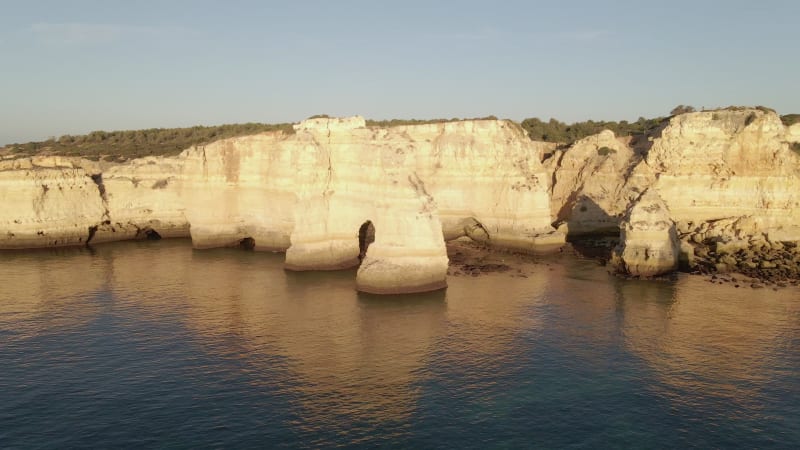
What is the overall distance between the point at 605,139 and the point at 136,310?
3954 centimetres

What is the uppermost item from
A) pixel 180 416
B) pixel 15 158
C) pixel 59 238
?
pixel 15 158

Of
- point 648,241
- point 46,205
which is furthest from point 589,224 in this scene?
point 46,205

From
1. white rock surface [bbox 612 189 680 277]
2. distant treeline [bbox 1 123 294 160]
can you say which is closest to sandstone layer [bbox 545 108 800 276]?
white rock surface [bbox 612 189 680 277]

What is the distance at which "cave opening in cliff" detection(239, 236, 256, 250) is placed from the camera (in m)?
46.0

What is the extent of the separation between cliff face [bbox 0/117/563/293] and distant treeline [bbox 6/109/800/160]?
17.0ft

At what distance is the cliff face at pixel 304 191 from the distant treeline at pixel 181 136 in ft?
17.0

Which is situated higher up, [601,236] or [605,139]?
[605,139]

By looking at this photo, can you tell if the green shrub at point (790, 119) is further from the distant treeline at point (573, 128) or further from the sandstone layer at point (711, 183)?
the distant treeline at point (573, 128)

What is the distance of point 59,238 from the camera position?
46219 mm

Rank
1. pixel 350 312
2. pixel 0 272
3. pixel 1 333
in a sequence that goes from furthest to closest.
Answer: pixel 0 272 < pixel 350 312 < pixel 1 333

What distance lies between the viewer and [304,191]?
3856 cm

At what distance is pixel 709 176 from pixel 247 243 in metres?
35.9

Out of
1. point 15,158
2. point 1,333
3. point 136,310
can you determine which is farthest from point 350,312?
point 15,158

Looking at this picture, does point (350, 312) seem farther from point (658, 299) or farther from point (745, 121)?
point (745, 121)
